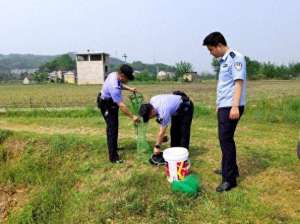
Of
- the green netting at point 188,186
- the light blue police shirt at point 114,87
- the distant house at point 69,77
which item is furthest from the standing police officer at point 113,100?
the distant house at point 69,77

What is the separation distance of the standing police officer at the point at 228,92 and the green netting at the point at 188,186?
298 millimetres

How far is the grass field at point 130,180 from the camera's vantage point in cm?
485

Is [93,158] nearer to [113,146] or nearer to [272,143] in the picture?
[113,146]

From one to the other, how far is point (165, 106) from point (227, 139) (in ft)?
3.91

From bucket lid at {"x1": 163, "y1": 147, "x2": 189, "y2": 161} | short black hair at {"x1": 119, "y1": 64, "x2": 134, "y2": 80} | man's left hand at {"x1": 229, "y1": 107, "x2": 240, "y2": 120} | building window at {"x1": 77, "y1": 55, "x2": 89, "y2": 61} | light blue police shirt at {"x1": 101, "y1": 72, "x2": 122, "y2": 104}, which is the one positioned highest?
building window at {"x1": 77, "y1": 55, "x2": 89, "y2": 61}

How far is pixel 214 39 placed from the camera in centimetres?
489

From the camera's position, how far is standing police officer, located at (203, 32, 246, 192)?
485cm

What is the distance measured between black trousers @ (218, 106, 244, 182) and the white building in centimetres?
6225

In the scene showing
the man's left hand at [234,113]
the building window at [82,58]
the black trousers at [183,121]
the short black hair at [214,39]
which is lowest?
the black trousers at [183,121]

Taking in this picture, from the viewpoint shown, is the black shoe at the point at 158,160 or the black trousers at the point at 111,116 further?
the black trousers at the point at 111,116

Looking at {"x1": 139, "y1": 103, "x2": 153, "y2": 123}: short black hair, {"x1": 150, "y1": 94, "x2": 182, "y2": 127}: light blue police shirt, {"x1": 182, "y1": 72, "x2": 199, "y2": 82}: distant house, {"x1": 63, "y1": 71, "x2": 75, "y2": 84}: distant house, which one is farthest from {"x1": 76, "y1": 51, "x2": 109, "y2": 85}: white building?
{"x1": 139, "y1": 103, "x2": 153, "y2": 123}: short black hair

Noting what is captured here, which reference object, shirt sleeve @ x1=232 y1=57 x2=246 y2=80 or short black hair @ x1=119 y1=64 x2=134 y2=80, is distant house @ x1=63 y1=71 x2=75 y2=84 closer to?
short black hair @ x1=119 y1=64 x2=134 y2=80

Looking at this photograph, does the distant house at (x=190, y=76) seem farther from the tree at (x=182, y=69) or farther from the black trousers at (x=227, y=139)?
the black trousers at (x=227, y=139)

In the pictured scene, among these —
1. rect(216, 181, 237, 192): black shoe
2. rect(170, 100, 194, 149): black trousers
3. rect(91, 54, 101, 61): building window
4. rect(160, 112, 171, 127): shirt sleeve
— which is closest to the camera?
rect(216, 181, 237, 192): black shoe
